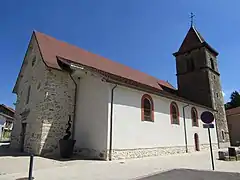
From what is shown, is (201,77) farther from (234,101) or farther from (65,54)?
(234,101)

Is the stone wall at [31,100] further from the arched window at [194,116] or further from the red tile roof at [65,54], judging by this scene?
the arched window at [194,116]

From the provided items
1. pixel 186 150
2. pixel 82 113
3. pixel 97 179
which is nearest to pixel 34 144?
pixel 82 113

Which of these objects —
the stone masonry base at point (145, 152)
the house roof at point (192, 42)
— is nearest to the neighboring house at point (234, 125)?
the house roof at point (192, 42)

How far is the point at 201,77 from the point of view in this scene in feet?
79.3

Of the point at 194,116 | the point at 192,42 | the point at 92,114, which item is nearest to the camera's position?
the point at 92,114

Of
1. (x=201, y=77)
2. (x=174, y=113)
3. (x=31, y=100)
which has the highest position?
(x=201, y=77)

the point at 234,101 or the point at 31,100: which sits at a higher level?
the point at 234,101

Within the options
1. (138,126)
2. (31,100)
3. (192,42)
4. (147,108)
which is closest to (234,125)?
(192,42)

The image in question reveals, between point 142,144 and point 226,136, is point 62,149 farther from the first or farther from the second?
point 226,136

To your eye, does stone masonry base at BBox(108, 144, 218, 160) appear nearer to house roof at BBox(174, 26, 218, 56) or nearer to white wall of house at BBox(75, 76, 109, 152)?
white wall of house at BBox(75, 76, 109, 152)

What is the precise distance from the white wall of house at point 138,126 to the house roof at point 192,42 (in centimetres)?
1323

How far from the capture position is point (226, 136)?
942 inches

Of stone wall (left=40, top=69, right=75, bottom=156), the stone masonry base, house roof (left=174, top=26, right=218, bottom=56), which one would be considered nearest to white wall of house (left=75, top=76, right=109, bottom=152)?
stone wall (left=40, top=69, right=75, bottom=156)

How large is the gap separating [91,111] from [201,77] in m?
17.1
